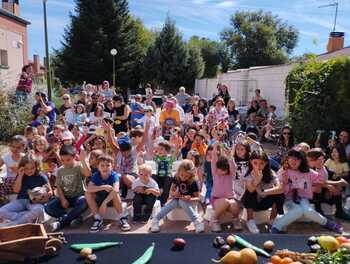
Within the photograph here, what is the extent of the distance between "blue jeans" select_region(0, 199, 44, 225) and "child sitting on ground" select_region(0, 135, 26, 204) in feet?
1.89

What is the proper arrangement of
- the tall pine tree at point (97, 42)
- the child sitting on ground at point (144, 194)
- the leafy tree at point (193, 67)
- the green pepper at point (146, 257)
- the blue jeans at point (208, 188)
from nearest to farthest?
the green pepper at point (146, 257) < the child sitting on ground at point (144, 194) < the blue jeans at point (208, 188) < the tall pine tree at point (97, 42) < the leafy tree at point (193, 67)

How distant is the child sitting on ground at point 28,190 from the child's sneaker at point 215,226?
213 centimetres

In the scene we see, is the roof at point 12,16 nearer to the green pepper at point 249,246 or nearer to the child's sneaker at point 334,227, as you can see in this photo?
the green pepper at point 249,246

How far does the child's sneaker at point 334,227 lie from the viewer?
4.33 m

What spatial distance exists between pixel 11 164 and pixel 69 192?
3.67 ft

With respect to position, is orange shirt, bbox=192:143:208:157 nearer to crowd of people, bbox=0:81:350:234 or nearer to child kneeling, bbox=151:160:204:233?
crowd of people, bbox=0:81:350:234

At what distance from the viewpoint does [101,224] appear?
4.57 m

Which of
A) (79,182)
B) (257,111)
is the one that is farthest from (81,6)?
(79,182)

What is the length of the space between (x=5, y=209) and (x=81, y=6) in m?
22.8

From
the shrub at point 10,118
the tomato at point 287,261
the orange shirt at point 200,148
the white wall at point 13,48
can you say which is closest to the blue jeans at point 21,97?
the shrub at point 10,118

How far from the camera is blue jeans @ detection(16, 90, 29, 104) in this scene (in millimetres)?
10629

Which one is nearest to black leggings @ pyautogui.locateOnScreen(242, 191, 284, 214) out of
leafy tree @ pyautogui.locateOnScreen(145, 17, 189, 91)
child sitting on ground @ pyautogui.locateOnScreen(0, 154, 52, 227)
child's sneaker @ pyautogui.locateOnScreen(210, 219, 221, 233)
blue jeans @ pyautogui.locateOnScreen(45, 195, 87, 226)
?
child's sneaker @ pyautogui.locateOnScreen(210, 219, 221, 233)

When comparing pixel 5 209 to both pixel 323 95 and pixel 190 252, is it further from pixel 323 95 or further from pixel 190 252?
pixel 323 95

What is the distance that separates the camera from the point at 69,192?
15.8 ft
